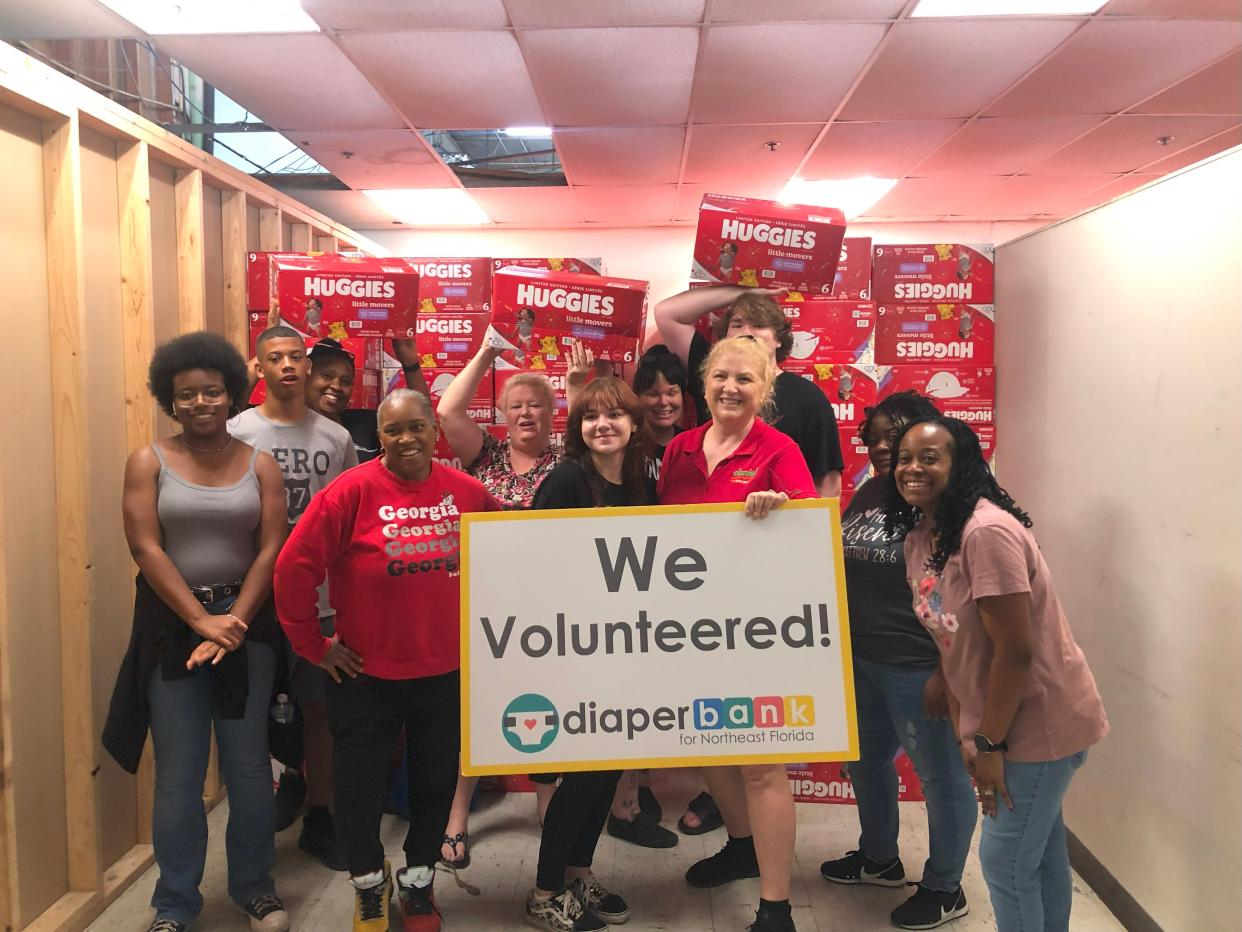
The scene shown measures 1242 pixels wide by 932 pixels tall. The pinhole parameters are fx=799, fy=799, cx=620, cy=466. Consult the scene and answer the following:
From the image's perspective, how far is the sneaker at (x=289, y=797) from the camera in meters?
2.75

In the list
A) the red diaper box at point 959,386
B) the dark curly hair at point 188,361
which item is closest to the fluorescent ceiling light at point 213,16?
the dark curly hair at point 188,361

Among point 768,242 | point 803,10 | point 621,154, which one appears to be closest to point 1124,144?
point 803,10

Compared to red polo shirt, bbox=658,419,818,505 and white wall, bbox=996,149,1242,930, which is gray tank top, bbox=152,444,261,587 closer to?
red polo shirt, bbox=658,419,818,505

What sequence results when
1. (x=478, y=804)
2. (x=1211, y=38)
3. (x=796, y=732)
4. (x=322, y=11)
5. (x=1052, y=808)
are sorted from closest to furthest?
(x=1052, y=808) < (x=796, y=732) < (x=478, y=804) < (x=322, y=11) < (x=1211, y=38)

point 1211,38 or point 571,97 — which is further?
point 571,97

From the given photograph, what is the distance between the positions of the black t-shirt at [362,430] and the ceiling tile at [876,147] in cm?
333

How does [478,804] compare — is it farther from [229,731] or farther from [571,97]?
Result: [571,97]

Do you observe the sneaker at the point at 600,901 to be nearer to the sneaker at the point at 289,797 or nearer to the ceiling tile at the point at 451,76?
the sneaker at the point at 289,797

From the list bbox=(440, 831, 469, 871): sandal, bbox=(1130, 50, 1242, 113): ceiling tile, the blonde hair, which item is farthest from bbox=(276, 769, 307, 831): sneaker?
bbox=(1130, 50, 1242, 113): ceiling tile

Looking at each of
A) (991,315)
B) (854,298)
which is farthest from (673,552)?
(991,315)

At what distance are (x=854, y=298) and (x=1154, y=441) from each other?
1190 mm

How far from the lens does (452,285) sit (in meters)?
3.19

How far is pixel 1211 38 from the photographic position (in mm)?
3652

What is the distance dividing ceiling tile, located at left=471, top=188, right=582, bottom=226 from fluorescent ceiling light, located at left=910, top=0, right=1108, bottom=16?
3.13 m
